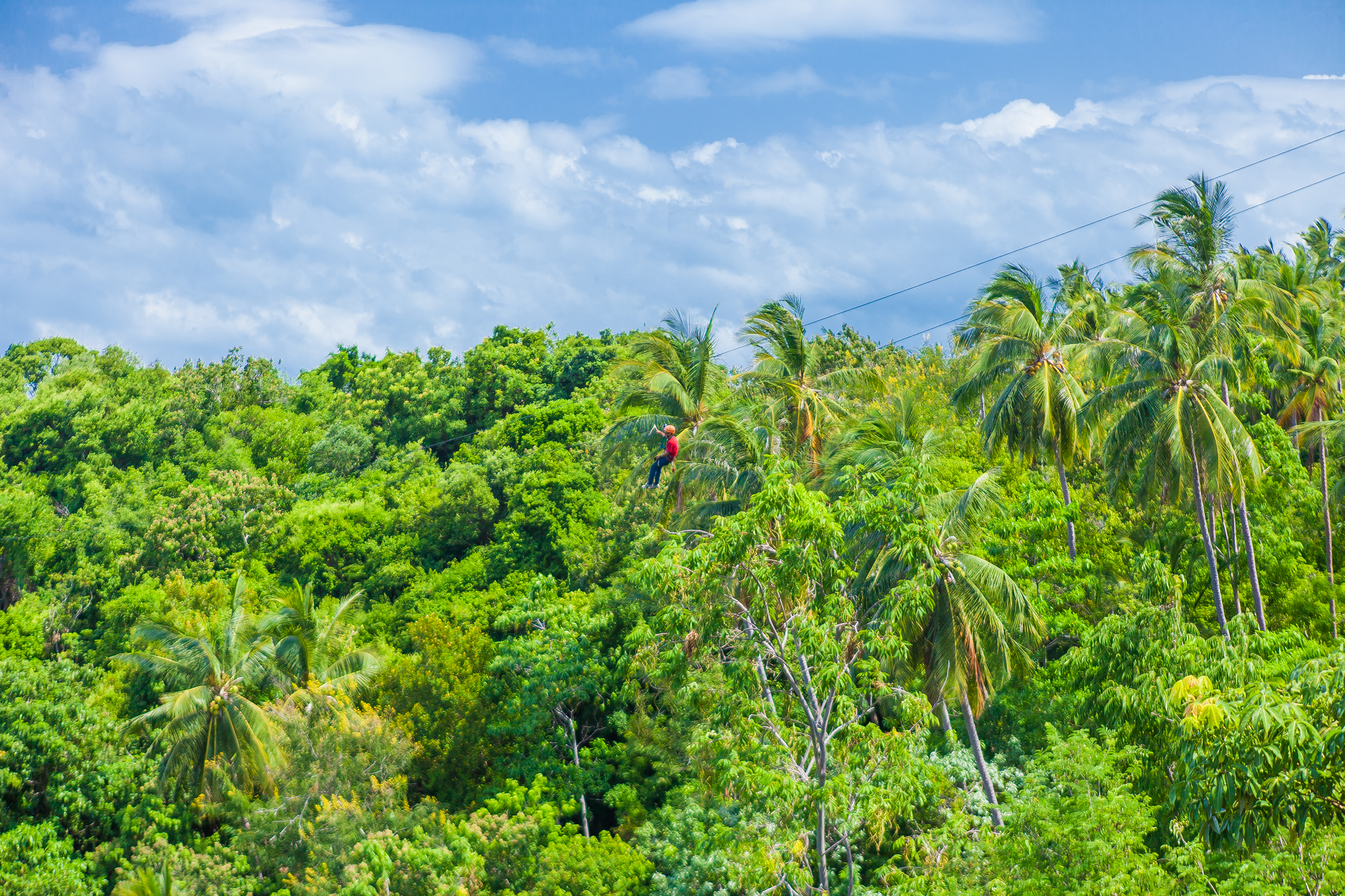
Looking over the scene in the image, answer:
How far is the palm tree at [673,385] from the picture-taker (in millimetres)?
24406

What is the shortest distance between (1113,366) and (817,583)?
1516cm

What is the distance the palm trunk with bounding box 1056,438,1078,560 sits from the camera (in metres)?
23.6

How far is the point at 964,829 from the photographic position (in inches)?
597

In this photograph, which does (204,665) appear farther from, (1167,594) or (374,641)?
(1167,594)

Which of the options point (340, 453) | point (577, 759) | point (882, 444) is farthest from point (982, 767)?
point (340, 453)

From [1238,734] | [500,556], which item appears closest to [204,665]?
[500,556]

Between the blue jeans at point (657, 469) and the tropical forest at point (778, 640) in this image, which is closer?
the tropical forest at point (778, 640)

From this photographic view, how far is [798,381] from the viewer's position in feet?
82.1

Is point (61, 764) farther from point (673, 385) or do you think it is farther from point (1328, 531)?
point (1328, 531)

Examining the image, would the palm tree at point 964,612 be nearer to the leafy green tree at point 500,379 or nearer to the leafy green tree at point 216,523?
the leafy green tree at point 216,523

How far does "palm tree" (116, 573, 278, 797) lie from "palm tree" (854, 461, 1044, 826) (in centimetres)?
1674

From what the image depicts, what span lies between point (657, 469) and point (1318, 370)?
59.0 feet

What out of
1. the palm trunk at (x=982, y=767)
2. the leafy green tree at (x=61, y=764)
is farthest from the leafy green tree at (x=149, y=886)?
the palm trunk at (x=982, y=767)

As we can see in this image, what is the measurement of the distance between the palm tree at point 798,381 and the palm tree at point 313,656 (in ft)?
41.4
